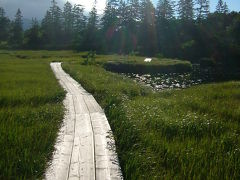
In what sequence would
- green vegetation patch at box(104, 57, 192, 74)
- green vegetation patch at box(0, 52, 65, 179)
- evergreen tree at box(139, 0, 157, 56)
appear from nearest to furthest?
green vegetation patch at box(0, 52, 65, 179)
green vegetation patch at box(104, 57, 192, 74)
evergreen tree at box(139, 0, 157, 56)

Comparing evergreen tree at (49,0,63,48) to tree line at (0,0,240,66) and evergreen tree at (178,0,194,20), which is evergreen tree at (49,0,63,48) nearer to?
tree line at (0,0,240,66)

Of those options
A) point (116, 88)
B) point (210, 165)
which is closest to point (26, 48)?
point (116, 88)

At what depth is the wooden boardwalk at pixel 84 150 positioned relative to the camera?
250 inches

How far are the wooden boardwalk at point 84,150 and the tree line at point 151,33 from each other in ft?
188

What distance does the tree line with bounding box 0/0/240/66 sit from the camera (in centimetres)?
6888

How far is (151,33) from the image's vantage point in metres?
82.4

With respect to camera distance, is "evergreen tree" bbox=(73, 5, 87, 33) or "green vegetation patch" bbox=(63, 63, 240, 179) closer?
"green vegetation patch" bbox=(63, 63, 240, 179)

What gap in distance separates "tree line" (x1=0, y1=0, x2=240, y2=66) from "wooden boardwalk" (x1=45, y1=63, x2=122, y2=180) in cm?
5727

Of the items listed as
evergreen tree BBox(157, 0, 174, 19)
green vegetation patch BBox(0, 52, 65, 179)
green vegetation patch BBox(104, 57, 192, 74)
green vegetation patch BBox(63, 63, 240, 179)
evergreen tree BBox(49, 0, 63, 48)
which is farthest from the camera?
evergreen tree BBox(49, 0, 63, 48)

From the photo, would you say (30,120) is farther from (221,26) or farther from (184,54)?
(221,26)

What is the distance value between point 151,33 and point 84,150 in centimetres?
7718

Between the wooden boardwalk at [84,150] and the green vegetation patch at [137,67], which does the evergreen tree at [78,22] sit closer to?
the green vegetation patch at [137,67]

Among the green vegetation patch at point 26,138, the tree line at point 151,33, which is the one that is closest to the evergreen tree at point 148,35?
the tree line at point 151,33

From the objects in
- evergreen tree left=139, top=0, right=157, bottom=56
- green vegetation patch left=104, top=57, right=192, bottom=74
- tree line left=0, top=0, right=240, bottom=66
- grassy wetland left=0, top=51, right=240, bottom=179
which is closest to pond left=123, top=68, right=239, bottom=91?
green vegetation patch left=104, top=57, right=192, bottom=74
